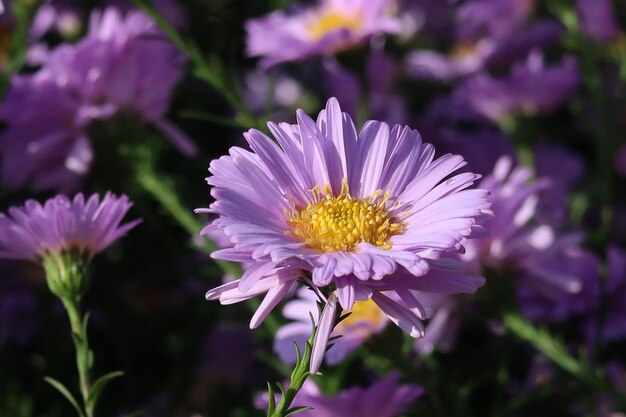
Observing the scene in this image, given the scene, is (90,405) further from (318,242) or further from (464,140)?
(464,140)

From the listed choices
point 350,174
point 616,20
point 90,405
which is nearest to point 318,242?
point 350,174

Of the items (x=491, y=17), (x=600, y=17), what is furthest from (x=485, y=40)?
(x=600, y=17)

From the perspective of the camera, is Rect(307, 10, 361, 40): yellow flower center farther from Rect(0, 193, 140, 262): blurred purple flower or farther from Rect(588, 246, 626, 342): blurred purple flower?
Rect(0, 193, 140, 262): blurred purple flower

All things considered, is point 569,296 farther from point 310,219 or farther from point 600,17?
point 600,17

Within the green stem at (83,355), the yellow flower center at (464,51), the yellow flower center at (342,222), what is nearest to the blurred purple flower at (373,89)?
the yellow flower center at (464,51)

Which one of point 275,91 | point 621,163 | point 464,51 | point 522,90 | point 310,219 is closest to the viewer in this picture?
point 310,219

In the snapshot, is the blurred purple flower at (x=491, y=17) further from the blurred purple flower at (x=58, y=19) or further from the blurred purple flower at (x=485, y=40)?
the blurred purple flower at (x=58, y=19)
